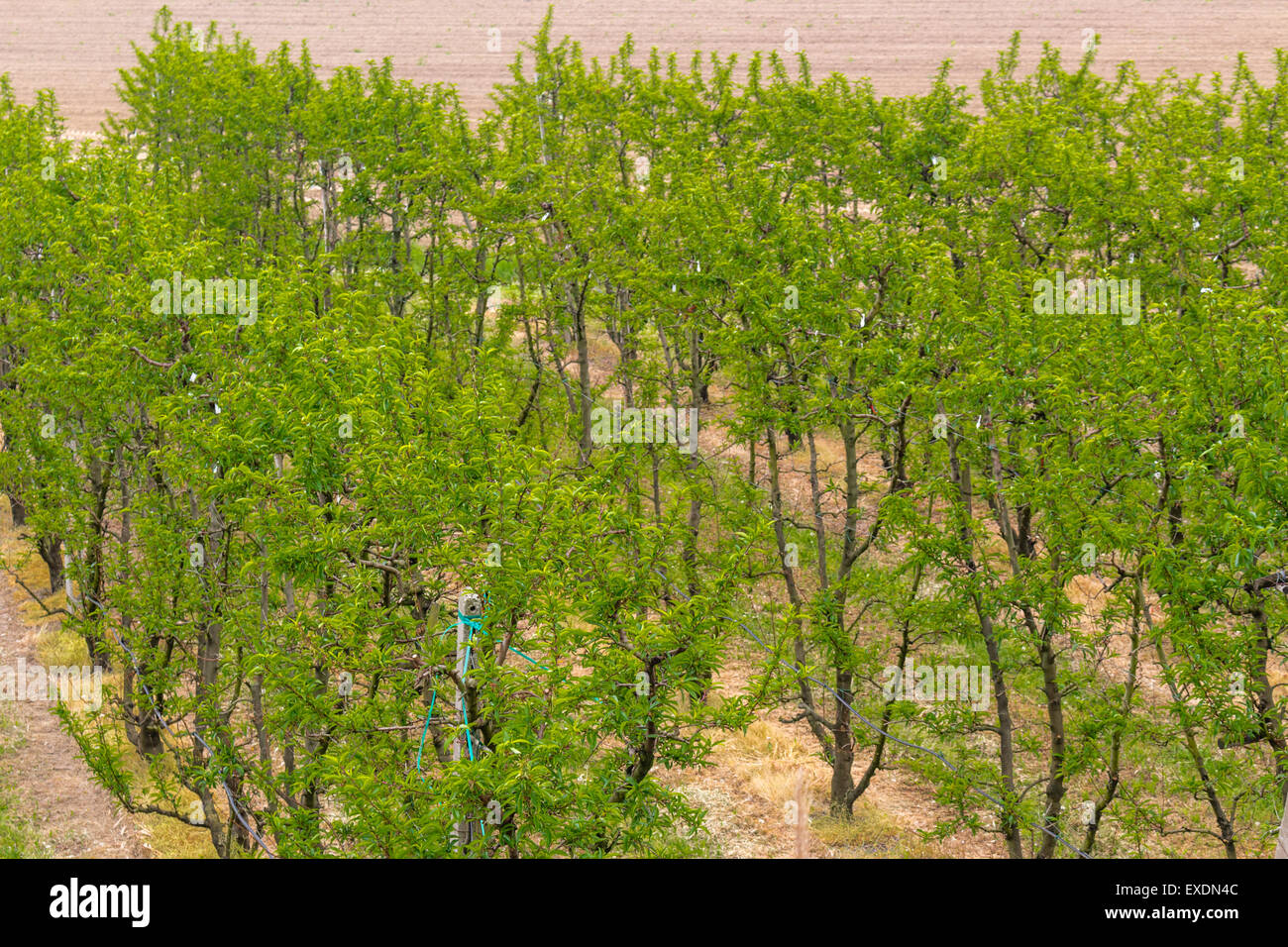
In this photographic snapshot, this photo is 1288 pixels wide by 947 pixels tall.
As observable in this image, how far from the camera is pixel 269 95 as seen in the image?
2281cm

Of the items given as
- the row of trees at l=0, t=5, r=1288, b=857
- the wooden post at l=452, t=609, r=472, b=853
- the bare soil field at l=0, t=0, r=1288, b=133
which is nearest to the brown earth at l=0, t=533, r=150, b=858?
the row of trees at l=0, t=5, r=1288, b=857

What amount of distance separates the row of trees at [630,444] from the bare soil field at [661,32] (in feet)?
143

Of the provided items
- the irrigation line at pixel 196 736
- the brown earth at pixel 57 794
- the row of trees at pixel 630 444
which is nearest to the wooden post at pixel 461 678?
the row of trees at pixel 630 444

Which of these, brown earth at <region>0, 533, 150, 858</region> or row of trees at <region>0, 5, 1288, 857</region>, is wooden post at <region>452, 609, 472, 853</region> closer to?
row of trees at <region>0, 5, 1288, 857</region>

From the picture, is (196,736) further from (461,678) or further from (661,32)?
(661,32)

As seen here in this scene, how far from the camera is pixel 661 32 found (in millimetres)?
73312

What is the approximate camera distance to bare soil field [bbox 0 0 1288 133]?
2606 inches

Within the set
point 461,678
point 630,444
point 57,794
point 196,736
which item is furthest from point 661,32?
point 461,678

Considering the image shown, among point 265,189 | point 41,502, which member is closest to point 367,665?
point 41,502

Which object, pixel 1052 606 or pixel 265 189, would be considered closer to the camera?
pixel 1052 606

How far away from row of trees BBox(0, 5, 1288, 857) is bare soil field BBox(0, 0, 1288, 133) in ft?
143

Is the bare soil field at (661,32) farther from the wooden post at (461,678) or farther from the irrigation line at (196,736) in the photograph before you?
the wooden post at (461,678)
